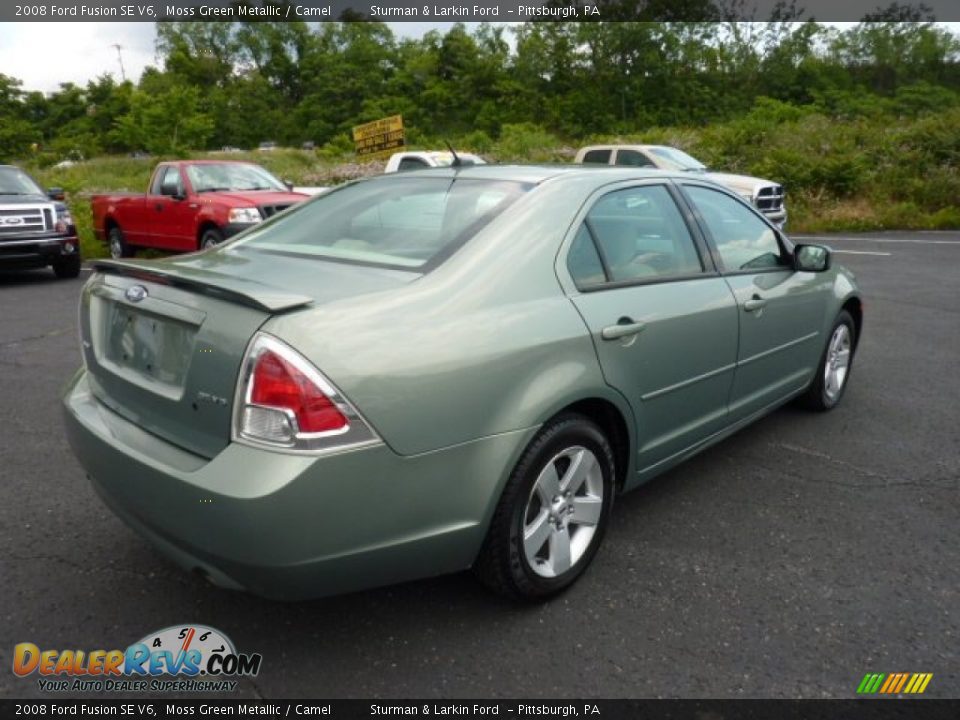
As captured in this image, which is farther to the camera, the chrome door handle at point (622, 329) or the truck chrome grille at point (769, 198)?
the truck chrome grille at point (769, 198)

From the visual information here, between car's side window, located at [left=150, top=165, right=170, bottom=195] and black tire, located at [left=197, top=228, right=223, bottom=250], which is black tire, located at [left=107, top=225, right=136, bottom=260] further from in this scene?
black tire, located at [left=197, top=228, right=223, bottom=250]

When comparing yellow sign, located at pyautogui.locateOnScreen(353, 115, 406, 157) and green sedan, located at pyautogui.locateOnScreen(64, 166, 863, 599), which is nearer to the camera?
green sedan, located at pyautogui.locateOnScreen(64, 166, 863, 599)

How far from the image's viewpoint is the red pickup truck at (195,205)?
9.77 metres

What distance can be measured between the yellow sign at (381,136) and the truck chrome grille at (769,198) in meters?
8.67

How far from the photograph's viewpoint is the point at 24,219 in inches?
387

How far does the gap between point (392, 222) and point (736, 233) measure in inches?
72.5

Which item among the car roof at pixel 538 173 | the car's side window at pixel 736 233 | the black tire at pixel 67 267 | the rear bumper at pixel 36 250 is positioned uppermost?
the car roof at pixel 538 173

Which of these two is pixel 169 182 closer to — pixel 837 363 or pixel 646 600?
pixel 837 363

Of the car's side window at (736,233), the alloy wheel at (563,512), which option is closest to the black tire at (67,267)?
the car's side window at (736,233)

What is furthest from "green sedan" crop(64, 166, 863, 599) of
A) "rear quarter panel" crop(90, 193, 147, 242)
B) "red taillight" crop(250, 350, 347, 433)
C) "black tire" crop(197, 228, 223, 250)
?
"rear quarter panel" crop(90, 193, 147, 242)

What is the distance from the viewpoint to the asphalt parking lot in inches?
90.2

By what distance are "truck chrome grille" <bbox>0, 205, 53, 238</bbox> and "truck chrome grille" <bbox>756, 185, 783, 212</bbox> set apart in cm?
1110

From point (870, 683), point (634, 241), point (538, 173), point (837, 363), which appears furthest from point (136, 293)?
point (837, 363)

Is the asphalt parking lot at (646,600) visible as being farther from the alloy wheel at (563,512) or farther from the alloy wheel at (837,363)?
the alloy wheel at (837,363)
